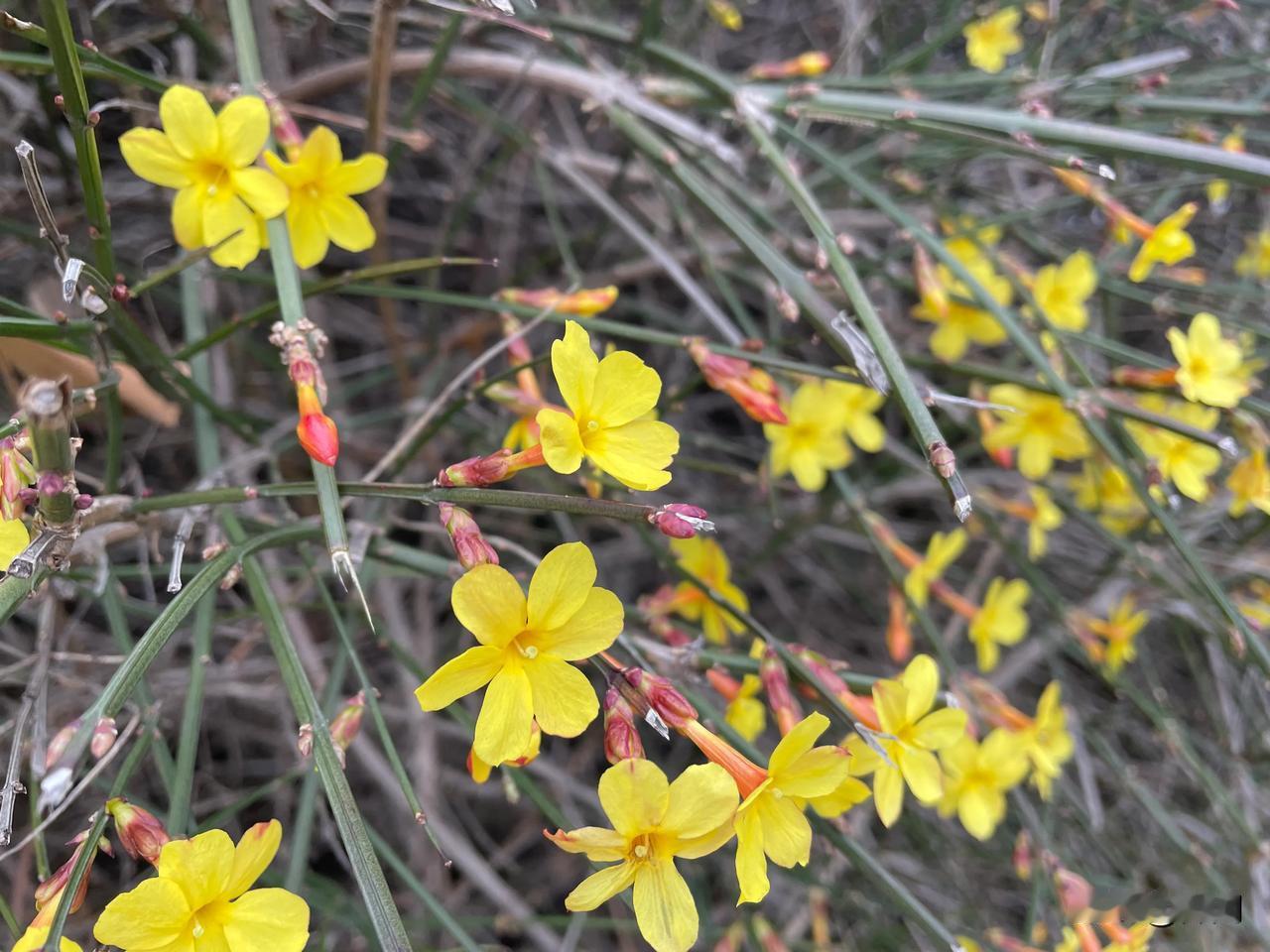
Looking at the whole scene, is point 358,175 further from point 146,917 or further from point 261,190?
point 146,917

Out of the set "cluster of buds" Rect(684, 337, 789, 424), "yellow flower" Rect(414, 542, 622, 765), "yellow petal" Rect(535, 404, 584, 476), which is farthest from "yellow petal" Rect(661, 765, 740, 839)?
"cluster of buds" Rect(684, 337, 789, 424)

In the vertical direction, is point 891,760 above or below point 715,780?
A: below

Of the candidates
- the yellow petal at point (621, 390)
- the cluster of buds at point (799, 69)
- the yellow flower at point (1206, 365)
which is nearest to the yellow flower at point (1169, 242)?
the yellow flower at point (1206, 365)

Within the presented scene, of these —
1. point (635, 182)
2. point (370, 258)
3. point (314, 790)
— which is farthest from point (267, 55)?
point (314, 790)

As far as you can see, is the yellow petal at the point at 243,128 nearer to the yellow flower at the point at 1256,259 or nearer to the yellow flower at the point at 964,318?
the yellow flower at the point at 964,318

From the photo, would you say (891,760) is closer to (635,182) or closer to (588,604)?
(588,604)
